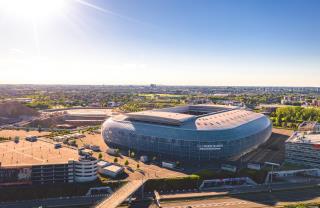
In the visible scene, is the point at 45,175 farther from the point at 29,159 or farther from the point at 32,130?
the point at 32,130

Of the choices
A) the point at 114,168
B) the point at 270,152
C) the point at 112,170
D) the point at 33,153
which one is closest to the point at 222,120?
the point at 270,152

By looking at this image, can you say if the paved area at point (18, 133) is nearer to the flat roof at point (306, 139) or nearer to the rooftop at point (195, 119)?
the rooftop at point (195, 119)

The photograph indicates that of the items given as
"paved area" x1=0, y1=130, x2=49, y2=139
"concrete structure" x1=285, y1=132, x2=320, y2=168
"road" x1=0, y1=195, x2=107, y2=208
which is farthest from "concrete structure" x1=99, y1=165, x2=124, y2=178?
"paved area" x1=0, y1=130, x2=49, y2=139

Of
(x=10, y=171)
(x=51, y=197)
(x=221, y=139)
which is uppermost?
(x=221, y=139)

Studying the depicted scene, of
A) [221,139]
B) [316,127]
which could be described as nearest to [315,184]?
[221,139]

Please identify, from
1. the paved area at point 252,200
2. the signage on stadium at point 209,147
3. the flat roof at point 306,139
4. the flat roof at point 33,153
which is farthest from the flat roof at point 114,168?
the flat roof at point 306,139
